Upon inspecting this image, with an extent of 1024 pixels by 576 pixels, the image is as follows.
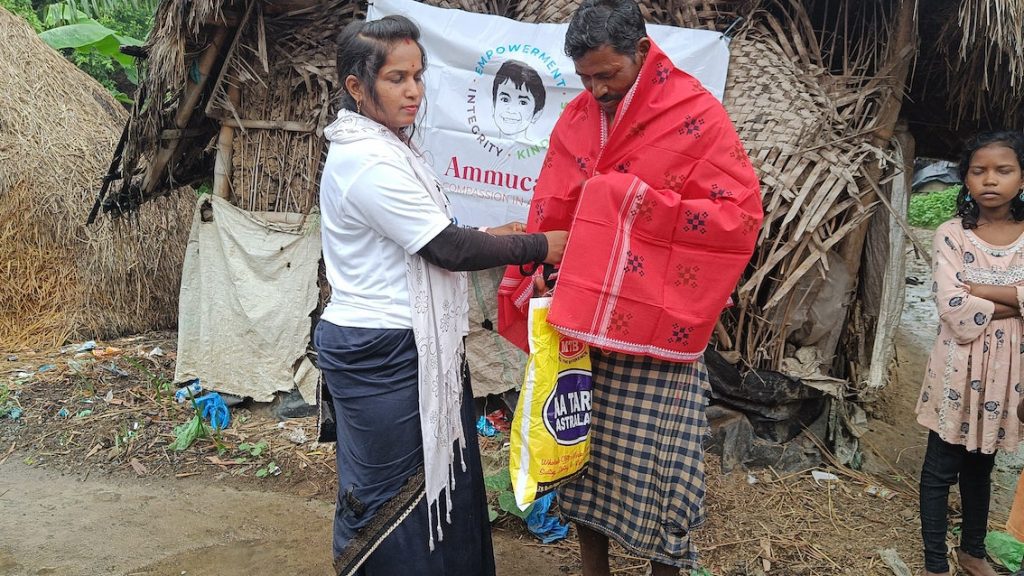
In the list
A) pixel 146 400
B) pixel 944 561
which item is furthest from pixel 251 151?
pixel 944 561

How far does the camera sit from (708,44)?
3.56 metres

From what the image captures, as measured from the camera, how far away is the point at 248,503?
153 inches

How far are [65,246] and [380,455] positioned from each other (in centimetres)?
634

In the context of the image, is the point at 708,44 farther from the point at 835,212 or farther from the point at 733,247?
the point at 733,247

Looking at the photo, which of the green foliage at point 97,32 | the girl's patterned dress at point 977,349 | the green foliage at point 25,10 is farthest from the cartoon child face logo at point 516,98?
the green foliage at point 25,10

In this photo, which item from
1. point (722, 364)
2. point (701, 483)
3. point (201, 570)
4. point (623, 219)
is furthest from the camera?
point (722, 364)

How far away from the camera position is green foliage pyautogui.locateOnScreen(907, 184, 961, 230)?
11733mm

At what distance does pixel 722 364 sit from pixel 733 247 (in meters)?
1.92

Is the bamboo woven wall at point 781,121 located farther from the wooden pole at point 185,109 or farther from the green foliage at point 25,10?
the green foliage at point 25,10

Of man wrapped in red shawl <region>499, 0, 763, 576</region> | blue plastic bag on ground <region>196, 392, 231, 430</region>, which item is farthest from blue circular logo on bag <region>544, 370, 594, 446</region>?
blue plastic bag on ground <region>196, 392, 231, 430</region>

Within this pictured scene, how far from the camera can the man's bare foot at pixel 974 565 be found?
290 cm

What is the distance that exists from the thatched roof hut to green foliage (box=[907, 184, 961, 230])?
27.5 feet

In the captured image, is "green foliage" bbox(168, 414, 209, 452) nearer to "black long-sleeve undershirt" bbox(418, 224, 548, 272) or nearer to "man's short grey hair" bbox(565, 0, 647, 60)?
Result: "black long-sleeve undershirt" bbox(418, 224, 548, 272)

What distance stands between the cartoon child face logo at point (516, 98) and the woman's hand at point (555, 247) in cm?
185
